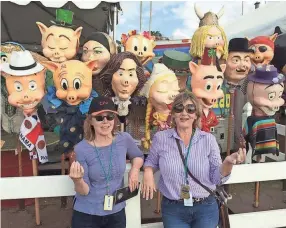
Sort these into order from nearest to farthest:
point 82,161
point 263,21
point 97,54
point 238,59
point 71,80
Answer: point 82,161 < point 71,80 < point 97,54 < point 238,59 < point 263,21

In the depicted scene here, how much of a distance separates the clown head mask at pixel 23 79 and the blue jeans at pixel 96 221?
92cm

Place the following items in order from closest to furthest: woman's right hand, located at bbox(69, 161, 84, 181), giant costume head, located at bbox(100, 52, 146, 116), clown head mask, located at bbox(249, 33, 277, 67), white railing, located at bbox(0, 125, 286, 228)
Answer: woman's right hand, located at bbox(69, 161, 84, 181)
white railing, located at bbox(0, 125, 286, 228)
giant costume head, located at bbox(100, 52, 146, 116)
clown head mask, located at bbox(249, 33, 277, 67)

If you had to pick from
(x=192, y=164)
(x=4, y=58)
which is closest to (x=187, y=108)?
(x=192, y=164)

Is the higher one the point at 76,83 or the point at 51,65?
the point at 51,65

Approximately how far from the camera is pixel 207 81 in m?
2.46

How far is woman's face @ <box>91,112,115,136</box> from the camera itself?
174 centimetres

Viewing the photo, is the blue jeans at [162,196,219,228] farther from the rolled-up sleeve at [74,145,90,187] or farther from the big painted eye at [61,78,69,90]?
the big painted eye at [61,78,69,90]

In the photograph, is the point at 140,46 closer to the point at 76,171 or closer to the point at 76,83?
the point at 76,83

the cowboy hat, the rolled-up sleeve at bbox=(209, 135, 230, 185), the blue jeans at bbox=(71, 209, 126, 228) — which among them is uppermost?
the cowboy hat

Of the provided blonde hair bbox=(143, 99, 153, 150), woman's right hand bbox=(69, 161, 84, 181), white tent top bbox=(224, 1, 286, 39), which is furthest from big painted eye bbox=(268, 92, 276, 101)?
white tent top bbox=(224, 1, 286, 39)

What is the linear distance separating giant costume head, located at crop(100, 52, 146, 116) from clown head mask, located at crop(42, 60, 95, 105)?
0.62ft

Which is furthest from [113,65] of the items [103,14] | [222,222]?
[103,14]

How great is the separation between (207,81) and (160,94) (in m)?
0.36

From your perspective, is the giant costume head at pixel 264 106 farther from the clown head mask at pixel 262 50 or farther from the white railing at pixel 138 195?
the white railing at pixel 138 195
